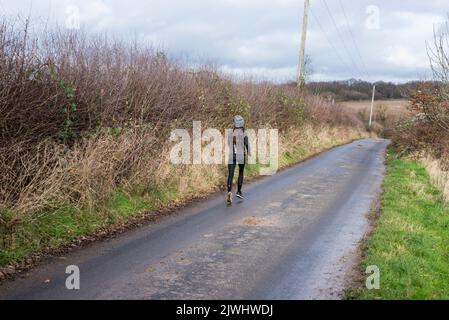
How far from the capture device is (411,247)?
7840 millimetres

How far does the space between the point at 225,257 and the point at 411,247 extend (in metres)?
3.07

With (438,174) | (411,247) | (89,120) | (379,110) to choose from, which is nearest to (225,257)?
(411,247)

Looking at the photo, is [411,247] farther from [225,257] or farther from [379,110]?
[379,110]

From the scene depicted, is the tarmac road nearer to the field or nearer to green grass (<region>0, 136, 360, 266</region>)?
green grass (<region>0, 136, 360, 266</region>)

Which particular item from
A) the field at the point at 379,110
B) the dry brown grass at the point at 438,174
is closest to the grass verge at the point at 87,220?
the dry brown grass at the point at 438,174

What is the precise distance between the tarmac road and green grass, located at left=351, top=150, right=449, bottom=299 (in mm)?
432

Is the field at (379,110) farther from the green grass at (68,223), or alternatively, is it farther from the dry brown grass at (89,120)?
the green grass at (68,223)

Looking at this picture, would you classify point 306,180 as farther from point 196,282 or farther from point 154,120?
point 196,282

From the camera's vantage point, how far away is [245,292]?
19.6 ft

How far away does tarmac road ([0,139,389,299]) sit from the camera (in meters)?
5.96

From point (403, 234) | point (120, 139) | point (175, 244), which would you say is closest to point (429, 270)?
point (403, 234)

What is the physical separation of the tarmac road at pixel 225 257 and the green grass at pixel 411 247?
1.42ft

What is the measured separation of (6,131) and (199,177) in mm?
5903

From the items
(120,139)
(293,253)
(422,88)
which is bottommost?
(293,253)
